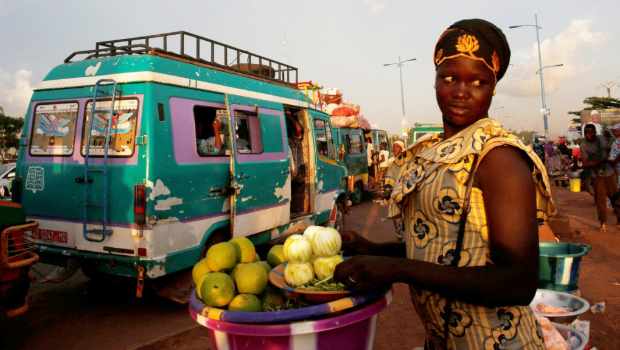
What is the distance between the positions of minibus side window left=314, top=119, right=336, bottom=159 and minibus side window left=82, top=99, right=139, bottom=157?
4.19m

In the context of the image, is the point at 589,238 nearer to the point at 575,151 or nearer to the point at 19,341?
the point at 19,341

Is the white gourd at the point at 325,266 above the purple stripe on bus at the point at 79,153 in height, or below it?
below

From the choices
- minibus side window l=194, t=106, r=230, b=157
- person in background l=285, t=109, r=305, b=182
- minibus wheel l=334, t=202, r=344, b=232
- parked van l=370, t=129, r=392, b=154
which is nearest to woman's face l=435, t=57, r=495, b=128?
minibus side window l=194, t=106, r=230, b=157

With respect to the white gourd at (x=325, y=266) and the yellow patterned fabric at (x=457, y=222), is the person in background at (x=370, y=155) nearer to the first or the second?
the white gourd at (x=325, y=266)

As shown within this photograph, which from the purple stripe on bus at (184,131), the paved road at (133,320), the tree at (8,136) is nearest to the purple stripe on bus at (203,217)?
the purple stripe on bus at (184,131)

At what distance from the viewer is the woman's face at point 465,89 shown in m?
1.36

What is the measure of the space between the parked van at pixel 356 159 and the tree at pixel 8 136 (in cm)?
1826

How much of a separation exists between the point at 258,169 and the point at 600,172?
23.0 ft

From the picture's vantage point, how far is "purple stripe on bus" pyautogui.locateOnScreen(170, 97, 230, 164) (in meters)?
4.59

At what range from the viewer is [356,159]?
14125 mm

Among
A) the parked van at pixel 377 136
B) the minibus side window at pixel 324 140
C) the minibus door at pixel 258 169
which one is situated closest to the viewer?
the minibus door at pixel 258 169

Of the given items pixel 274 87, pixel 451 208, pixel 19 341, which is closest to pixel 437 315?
pixel 451 208

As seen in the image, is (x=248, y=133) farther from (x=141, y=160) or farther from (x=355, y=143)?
(x=355, y=143)

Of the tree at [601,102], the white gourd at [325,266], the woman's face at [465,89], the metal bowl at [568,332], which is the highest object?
the tree at [601,102]
